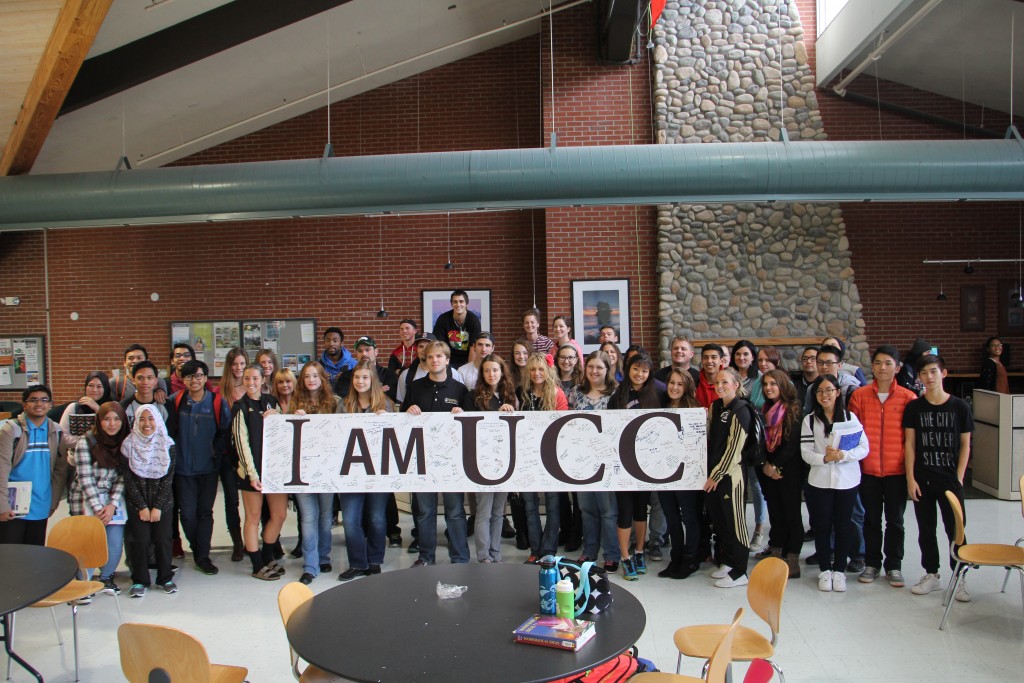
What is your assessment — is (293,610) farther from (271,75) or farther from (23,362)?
(23,362)

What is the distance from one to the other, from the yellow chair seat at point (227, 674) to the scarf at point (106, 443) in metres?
2.33

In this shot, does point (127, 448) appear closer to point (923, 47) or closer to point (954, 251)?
point (923, 47)

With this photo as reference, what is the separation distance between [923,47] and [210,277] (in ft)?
28.8

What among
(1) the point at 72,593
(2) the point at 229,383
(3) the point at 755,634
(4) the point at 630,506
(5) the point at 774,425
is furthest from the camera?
(2) the point at 229,383

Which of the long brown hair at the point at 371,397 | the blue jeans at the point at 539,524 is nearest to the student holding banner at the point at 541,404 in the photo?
the blue jeans at the point at 539,524

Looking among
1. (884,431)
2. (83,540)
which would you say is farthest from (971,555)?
(83,540)

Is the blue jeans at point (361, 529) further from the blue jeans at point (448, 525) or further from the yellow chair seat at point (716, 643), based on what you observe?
the yellow chair seat at point (716, 643)

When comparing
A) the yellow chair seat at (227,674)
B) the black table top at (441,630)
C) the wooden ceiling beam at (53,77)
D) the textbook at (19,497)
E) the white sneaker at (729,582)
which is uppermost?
the wooden ceiling beam at (53,77)

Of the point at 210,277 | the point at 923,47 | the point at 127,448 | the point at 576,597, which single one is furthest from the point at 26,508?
the point at 923,47

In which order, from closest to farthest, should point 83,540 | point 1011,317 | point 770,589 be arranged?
point 770,589 → point 83,540 → point 1011,317

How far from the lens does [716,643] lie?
331 centimetres

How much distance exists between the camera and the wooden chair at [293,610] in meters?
3.01

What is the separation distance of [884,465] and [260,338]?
761 centimetres

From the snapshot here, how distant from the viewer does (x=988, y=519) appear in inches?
259
